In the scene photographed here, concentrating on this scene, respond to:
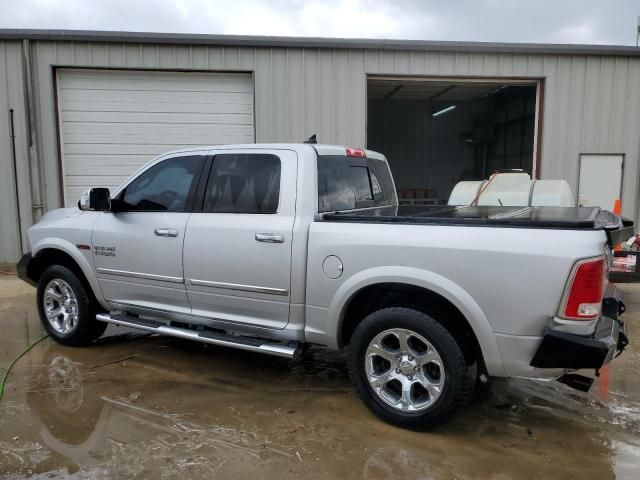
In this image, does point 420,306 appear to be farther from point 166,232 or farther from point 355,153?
point 166,232

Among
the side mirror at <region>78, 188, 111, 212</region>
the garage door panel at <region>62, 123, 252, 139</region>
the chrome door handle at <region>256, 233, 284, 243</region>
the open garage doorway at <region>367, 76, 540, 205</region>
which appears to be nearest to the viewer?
the chrome door handle at <region>256, 233, 284, 243</region>

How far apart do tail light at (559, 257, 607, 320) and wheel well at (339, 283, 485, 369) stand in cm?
61

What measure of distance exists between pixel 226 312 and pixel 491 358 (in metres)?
2.02

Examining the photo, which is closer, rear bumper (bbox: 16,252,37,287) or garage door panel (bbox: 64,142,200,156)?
rear bumper (bbox: 16,252,37,287)

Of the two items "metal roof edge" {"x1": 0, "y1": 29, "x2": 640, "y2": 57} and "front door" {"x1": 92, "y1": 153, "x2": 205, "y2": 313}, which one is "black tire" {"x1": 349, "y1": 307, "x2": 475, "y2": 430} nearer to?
"front door" {"x1": 92, "y1": 153, "x2": 205, "y2": 313}

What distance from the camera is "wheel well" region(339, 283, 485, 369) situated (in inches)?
131

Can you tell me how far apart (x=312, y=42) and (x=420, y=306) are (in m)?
7.26

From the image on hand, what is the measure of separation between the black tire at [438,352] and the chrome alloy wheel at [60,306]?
2.99 metres

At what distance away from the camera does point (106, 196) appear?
4570mm

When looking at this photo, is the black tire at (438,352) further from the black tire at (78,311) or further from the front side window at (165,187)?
the black tire at (78,311)

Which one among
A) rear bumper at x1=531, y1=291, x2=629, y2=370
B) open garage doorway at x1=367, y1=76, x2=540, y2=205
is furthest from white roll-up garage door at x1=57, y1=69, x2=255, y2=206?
open garage doorway at x1=367, y1=76, x2=540, y2=205

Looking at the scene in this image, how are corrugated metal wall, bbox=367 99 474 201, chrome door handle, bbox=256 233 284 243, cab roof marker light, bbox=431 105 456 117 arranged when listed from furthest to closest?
corrugated metal wall, bbox=367 99 474 201
cab roof marker light, bbox=431 105 456 117
chrome door handle, bbox=256 233 284 243

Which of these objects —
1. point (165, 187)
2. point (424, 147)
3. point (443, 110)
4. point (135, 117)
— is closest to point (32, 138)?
point (135, 117)

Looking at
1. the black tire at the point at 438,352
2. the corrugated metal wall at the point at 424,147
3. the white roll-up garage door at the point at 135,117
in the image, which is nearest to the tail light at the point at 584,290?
the black tire at the point at 438,352
